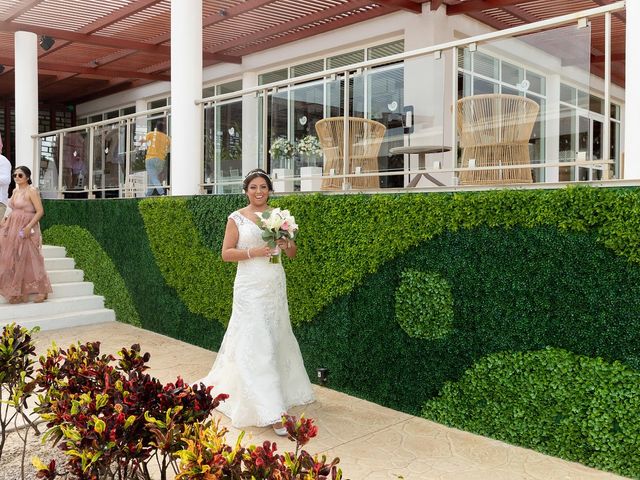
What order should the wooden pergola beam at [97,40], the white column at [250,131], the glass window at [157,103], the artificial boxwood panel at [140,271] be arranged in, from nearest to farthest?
the white column at [250,131]
the artificial boxwood panel at [140,271]
the wooden pergola beam at [97,40]
the glass window at [157,103]

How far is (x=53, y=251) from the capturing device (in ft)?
35.8

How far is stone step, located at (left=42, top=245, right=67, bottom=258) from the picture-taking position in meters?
10.8

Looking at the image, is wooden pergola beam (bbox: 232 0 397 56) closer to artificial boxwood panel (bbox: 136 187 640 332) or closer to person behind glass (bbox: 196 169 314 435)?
artificial boxwood panel (bbox: 136 187 640 332)

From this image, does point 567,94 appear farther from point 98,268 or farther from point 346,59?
point 346,59

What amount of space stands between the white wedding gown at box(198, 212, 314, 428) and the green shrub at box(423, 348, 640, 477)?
1.42 meters

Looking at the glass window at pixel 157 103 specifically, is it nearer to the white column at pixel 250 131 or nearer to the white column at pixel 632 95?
the white column at pixel 250 131

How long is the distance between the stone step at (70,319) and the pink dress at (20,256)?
0.46 m

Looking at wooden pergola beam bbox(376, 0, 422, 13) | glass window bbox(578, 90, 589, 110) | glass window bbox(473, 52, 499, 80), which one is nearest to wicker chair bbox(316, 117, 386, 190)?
glass window bbox(473, 52, 499, 80)

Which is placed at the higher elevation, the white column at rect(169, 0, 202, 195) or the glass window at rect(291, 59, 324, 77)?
the glass window at rect(291, 59, 324, 77)

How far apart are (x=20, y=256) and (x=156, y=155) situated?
250 cm

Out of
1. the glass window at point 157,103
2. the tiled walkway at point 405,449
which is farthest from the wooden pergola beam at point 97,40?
the tiled walkway at point 405,449

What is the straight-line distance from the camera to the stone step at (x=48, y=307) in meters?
8.88

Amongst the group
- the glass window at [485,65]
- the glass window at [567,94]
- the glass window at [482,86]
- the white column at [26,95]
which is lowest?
the glass window at [567,94]

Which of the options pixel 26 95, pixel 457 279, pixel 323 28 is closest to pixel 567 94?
pixel 457 279
